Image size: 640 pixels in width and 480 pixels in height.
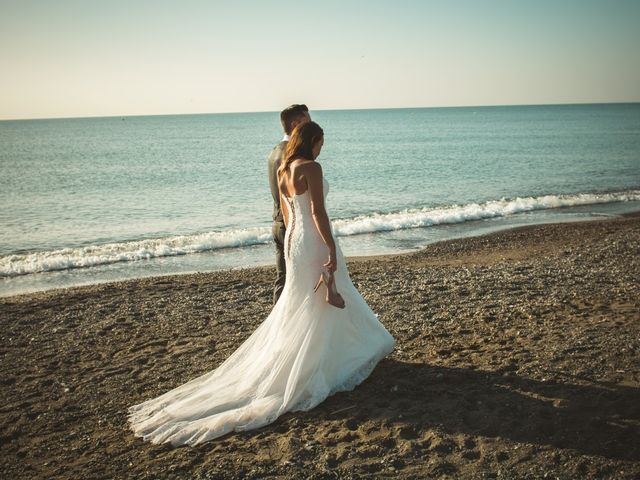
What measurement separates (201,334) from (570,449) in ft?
17.0

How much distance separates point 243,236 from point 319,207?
12387mm

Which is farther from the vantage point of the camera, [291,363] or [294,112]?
[294,112]

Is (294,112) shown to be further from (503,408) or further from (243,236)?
(243,236)

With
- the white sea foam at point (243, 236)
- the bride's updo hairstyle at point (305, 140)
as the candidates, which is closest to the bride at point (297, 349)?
the bride's updo hairstyle at point (305, 140)

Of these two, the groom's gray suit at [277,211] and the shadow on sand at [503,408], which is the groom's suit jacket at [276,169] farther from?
the shadow on sand at [503,408]

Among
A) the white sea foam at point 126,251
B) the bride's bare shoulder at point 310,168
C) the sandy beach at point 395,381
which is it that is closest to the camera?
the sandy beach at point 395,381

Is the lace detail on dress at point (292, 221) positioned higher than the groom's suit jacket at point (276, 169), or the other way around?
the groom's suit jacket at point (276, 169)

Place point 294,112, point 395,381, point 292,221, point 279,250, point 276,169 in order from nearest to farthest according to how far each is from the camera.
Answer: point 292,221
point 395,381
point 294,112
point 276,169
point 279,250

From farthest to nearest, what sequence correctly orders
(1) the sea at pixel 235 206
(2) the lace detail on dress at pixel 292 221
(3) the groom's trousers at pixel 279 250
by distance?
(1) the sea at pixel 235 206 < (3) the groom's trousers at pixel 279 250 < (2) the lace detail on dress at pixel 292 221

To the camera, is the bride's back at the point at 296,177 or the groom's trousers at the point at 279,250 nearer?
the bride's back at the point at 296,177

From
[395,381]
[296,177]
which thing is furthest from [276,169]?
[395,381]

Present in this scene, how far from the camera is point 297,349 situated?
5176mm

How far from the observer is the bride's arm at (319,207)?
194 inches

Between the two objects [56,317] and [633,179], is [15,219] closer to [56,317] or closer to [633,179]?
[56,317]
